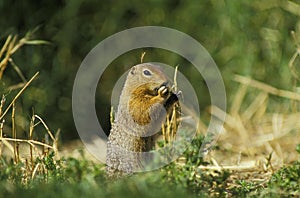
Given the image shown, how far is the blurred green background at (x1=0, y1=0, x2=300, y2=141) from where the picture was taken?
6047mm

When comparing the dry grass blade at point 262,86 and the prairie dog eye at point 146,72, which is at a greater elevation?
the prairie dog eye at point 146,72

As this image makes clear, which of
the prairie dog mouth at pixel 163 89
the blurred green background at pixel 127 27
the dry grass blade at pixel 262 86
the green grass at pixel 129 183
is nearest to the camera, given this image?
the green grass at pixel 129 183

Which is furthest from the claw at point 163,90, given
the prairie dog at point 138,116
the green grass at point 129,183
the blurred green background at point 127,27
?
the blurred green background at point 127,27

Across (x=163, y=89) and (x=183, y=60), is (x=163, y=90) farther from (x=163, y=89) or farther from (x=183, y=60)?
(x=183, y=60)

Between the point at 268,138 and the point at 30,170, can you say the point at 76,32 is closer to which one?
the point at 268,138

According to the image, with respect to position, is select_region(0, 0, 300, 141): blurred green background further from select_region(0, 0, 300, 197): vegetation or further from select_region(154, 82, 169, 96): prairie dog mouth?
select_region(154, 82, 169, 96): prairie dog mouth

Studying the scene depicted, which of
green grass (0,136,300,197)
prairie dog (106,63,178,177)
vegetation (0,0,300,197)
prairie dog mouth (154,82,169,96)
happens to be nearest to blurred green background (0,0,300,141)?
vegetation (0,0,300,197)

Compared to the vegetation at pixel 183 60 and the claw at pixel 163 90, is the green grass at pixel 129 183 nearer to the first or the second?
the claw at pixel 163 90

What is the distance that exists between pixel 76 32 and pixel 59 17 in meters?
0.24

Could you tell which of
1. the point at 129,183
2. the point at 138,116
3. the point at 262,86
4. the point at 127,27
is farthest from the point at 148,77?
the point at 127,27

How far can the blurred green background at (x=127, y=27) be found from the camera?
605cm

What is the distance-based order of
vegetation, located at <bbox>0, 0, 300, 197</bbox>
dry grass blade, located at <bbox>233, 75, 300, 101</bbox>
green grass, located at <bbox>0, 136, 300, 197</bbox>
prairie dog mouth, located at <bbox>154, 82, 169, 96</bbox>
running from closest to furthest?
1. green grass, located at <bbox>0, 136, 300, 197</bbox>
2. prairie dog mouth, located at <bbox>154, 82, 169, 96</bbox>
3. vegetation, located at <bbox>0, 0, 300, 197</bbox>
4. dry grass blade, located at <bbox>233, 75, 300, 101</bbox>

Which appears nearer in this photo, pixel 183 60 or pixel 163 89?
pixel 163 89

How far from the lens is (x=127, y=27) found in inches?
259
